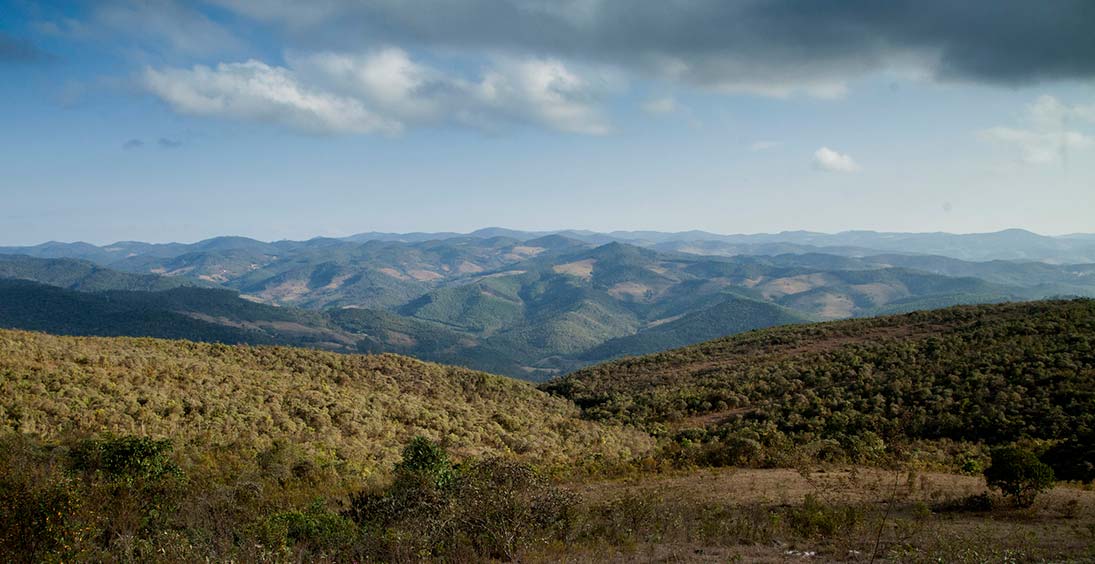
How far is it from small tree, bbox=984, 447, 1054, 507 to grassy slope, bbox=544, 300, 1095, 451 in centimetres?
379

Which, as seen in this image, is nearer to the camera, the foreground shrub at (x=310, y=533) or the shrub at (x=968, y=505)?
the foreground shrub at (x=310, y=533)

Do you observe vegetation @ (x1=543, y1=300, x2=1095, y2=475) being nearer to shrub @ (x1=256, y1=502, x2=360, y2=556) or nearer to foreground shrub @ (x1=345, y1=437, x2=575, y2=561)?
foreground shrub @ (x1=345, y1=437, x2=575, y2=561)

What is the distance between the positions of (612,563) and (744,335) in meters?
55.7

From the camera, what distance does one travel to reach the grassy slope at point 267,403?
20172mm

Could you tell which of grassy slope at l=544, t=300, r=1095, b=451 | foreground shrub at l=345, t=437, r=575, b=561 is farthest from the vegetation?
foreground shrub at l=345, t=437, r=575, b=561

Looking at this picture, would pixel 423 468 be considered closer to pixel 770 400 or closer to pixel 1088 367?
pixel 770 400

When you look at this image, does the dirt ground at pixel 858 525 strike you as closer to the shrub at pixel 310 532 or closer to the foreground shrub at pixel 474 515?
the foreground shrub at pixel 474 515

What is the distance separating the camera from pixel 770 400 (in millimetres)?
35094

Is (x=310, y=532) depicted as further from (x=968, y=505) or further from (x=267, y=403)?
(x=968, y=505)

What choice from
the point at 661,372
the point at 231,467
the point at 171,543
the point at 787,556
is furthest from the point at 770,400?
the point at 171,543

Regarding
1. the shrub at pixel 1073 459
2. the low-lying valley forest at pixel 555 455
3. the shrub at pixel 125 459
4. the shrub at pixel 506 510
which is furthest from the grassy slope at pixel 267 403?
the shrub at pixel 1073 459

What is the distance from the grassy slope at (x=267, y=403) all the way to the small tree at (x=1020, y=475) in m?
15.3

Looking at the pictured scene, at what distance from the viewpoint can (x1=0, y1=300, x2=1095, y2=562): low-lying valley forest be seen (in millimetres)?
10688

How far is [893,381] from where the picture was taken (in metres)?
33.4
